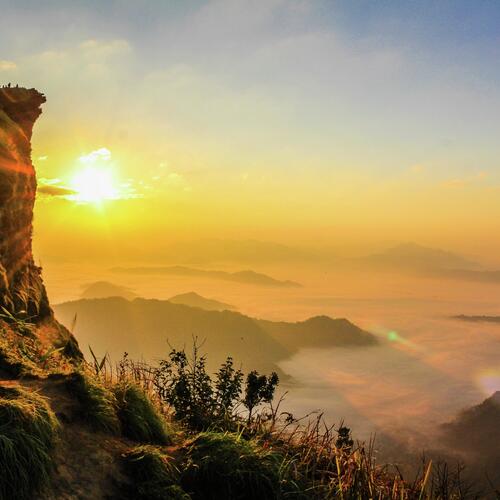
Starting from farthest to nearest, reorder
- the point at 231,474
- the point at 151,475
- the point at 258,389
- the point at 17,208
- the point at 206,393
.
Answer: the point at 17,208 → the point at 258,389 → the point at 206,393 → the point at 231,474 → the point at 151,475

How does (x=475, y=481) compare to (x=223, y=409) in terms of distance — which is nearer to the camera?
(x=475, y=481)

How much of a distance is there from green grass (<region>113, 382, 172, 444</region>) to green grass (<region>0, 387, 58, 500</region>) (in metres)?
1.71

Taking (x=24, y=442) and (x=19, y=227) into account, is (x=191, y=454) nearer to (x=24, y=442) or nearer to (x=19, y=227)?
(x=24, y=442)

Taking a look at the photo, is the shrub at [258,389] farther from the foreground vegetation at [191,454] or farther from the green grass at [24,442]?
the green grass at [24,442]

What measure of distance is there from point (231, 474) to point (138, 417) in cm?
195

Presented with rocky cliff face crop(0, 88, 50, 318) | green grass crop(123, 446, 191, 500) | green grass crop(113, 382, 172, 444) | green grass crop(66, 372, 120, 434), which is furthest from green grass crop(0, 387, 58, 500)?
rocky cliff face crop(0, 88, 50, 318)

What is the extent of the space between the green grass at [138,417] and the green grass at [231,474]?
938 millimetres

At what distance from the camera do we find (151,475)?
21.8 feet

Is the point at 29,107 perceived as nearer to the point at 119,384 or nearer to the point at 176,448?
the point at 119,384

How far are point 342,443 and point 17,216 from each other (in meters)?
12.8

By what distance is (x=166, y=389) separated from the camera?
35.9 feet

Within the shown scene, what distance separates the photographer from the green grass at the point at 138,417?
784cm

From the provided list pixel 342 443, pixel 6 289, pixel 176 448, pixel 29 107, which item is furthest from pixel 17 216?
pixel 342 443

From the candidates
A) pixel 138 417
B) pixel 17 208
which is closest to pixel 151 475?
pixel 138 417
